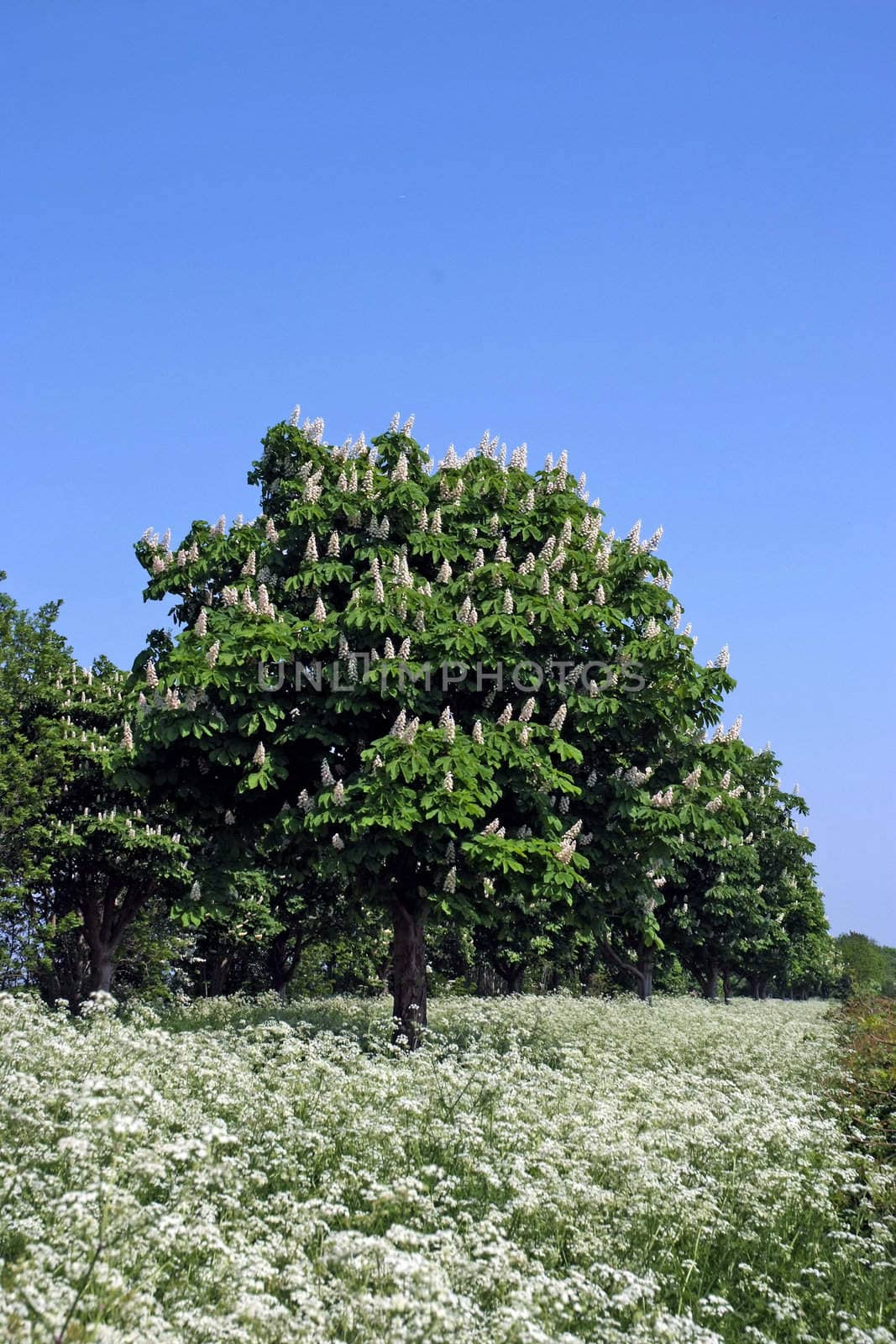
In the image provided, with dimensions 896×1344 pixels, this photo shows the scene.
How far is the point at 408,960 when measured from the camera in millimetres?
21203

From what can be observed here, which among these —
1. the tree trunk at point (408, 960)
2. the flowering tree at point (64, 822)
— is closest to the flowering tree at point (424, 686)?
the tree trunk at point (408, 960)

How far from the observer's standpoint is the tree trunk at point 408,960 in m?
20.8

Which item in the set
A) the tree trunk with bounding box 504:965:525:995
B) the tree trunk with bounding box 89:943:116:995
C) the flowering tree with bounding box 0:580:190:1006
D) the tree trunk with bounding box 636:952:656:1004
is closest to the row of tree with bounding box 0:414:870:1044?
the flowering tree with bounding box 0:580:190:1006

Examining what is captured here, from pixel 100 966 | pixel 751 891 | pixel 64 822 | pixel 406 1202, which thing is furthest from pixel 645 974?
pixel 406 1202

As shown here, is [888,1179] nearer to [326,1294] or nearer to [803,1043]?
[326,1294]

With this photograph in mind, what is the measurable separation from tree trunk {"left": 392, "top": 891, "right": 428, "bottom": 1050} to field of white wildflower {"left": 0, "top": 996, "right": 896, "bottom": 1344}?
4931 millimetres

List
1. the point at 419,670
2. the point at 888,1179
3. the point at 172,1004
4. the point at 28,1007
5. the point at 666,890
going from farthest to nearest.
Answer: the point at 666,890 → the point at 172,1004 → the point at 419,670 → the point at 28,1007 → the point at 888,1179

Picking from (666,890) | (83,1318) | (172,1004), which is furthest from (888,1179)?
(666,890)

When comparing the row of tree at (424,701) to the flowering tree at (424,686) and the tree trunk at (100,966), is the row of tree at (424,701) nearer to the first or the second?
the flowering tree at (424,686)

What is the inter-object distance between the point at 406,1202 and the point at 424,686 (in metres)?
10.8

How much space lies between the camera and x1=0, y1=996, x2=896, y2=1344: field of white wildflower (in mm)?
6328

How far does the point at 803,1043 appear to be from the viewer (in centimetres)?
2622

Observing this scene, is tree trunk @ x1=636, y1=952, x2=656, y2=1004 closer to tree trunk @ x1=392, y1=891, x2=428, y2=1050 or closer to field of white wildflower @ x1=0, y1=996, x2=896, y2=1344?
tree trunk @ x1=392, y1=891, x2=428, y2=1050

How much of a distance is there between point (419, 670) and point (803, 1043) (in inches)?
631
